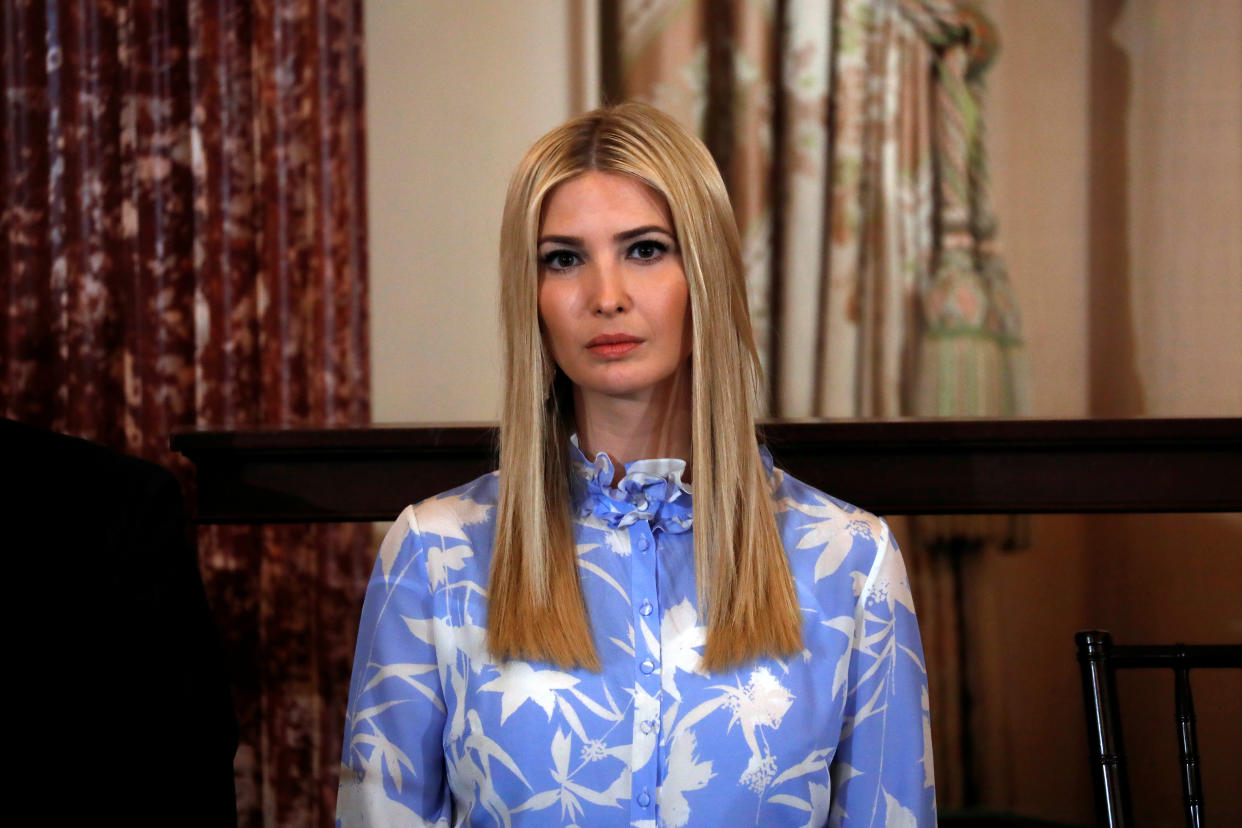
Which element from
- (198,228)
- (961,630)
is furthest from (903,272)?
(198,228)

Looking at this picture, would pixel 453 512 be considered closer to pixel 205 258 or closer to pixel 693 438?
pixel 693 438

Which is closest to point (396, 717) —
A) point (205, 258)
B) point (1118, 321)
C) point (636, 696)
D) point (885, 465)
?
point (636, 696)

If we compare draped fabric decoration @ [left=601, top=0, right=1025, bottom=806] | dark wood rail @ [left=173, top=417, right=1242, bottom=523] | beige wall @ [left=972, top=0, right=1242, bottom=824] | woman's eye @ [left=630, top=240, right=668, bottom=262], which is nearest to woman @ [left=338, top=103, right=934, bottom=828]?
woman's eye @ [left=630, top=240, right=668, bottom=262]

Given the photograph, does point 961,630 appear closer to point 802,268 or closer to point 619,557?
point 802,268

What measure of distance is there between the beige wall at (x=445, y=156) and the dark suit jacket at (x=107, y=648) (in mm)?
1199

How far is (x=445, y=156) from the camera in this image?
2.37 m

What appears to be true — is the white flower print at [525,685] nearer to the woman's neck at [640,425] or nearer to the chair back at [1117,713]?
the woman's neck at [640,425]

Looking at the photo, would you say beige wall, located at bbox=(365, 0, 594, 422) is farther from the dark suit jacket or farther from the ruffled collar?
the dark suit jacket

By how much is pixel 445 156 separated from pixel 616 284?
115 centimetres

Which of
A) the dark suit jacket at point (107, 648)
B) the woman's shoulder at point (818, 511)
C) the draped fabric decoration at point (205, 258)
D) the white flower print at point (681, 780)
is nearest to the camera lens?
the dark suit jacket at point (107, 648)

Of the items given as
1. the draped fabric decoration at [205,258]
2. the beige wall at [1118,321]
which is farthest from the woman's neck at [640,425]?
the beige wall at [1118,321]

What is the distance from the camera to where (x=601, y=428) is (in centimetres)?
143

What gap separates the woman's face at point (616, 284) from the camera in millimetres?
1330

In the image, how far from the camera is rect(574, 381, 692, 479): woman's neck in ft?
4.64
